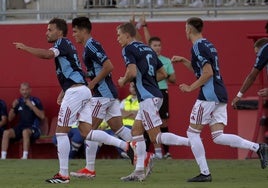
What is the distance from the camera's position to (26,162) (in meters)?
18.0

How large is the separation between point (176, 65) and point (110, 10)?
6.66 ft

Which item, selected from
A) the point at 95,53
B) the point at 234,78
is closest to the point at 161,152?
the point at 234,78

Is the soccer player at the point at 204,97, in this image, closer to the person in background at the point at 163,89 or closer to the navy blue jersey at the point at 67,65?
the navy blue jersey at the point at 67,65

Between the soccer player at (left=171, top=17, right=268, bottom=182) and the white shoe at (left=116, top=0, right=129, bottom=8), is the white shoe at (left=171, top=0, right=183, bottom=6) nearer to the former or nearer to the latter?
the white shoe at (left=116, top=0, right=129, bottom=8)

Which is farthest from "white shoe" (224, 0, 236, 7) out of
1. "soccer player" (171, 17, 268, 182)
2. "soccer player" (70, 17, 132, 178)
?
"soccer player" (171, 17, 268, 182)

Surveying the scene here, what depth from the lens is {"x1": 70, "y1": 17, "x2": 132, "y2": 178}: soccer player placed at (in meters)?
13.5

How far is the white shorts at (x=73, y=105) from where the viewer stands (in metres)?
12.6

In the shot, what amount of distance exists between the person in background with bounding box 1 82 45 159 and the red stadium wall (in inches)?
23.7

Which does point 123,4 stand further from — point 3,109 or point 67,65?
point 67,65

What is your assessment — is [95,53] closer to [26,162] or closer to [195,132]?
[195,132]

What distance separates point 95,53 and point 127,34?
2.44ft

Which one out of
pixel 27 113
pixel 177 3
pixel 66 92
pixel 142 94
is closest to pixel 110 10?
pixel 177 3

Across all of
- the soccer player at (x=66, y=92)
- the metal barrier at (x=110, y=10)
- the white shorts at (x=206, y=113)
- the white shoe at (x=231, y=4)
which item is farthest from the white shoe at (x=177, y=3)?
the white shorts at (x=206, y=113)

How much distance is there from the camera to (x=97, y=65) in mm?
13609
